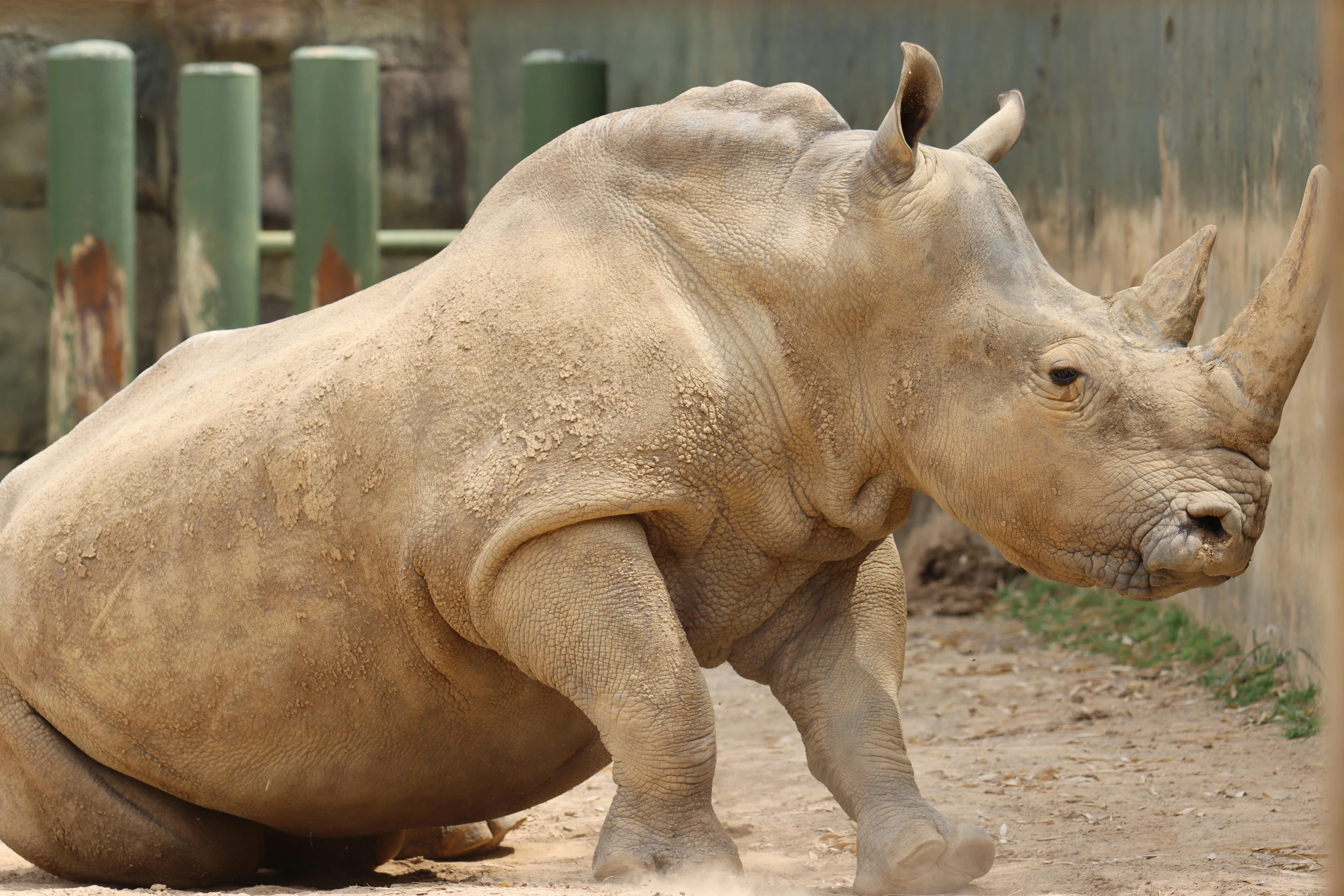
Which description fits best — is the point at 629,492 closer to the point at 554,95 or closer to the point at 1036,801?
the point at 1036,801

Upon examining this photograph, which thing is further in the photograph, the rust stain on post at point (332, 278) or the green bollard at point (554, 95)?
the green bollard at point (554, 95)

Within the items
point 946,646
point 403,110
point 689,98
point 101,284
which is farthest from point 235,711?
point 403,110

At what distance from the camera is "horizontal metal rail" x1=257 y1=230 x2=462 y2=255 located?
845cm

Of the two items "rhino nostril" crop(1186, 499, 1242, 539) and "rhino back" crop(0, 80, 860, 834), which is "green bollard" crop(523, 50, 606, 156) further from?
"rhino nostril" crop(1186, 499, 1242, 539)

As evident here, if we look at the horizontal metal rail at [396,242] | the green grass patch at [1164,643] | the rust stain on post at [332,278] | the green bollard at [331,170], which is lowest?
the green grass patch at [1164,643]

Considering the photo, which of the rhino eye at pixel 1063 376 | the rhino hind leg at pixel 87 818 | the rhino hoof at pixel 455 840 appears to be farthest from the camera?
the rhino hoof at pixel 455 840

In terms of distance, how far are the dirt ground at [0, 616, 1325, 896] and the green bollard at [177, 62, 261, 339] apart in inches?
119

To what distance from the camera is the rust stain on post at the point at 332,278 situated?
8102 millimetres

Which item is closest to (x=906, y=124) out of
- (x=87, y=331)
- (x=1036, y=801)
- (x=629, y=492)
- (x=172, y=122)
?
(x=629, y=492)

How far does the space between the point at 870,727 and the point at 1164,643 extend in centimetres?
337

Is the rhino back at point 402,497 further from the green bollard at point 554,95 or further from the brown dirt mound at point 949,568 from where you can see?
the brown dirt mound at point 949,568

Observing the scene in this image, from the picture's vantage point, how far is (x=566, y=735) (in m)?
4.21

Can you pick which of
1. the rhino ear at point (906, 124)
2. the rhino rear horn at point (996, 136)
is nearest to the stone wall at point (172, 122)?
the rhino rear horn at point (996, 136)

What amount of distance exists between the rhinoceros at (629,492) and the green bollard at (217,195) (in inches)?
158
